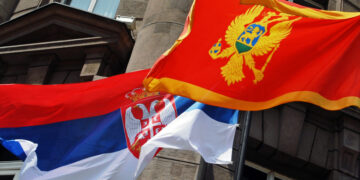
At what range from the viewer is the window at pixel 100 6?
10.6 m

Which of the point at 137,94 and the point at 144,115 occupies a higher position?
the point at 137,94

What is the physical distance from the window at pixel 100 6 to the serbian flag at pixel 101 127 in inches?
156

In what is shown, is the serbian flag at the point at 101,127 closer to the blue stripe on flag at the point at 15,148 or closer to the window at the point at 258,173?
the blue stripe on flag at the point at 15,148

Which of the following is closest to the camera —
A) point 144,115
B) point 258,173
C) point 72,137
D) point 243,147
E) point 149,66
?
point 144,115

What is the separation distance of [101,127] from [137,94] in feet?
2.36

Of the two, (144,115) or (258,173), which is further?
(258,173)

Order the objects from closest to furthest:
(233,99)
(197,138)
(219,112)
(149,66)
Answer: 1. (197,138)
2. (233,99)
3. (219,112)
4. (149,66)

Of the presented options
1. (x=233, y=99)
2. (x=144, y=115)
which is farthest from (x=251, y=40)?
(x=144, y=115)

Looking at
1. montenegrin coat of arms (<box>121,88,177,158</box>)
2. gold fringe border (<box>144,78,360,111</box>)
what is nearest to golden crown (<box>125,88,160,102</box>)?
montenegrin coat of arms (<box>121,88,177,158</box>)

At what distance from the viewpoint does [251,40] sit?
569 centimetres

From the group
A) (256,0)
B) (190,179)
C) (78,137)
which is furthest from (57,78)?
(256,0)

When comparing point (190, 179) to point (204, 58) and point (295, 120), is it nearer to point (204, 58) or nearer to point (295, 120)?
point (204, 58)

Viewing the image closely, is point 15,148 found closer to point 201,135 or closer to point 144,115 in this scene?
point 144,115

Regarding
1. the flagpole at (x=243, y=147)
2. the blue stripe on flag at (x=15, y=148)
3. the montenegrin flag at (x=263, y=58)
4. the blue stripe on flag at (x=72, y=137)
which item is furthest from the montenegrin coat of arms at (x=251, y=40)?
the blue stripe on flag at (x=15, y=148)
